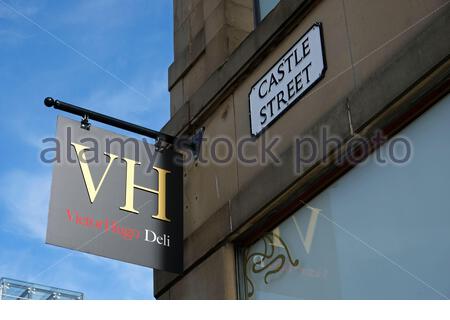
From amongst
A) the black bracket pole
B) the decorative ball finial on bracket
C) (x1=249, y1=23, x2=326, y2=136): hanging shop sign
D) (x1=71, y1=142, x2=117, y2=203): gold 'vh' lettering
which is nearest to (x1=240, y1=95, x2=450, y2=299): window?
(x1=249, y1=23, x2=326, y2=136): hanging shop sign

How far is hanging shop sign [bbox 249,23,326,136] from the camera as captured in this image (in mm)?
7031

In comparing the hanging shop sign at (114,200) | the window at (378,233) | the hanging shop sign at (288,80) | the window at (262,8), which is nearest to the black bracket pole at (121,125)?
the hanging shop sign at (114,200)

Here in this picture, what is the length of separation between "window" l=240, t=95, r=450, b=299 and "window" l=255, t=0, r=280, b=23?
281cm

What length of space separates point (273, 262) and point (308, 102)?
1.47 meters

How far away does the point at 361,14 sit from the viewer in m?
6.56

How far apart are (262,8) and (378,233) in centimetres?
388

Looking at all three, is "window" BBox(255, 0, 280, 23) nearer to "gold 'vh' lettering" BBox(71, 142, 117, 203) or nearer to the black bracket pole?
the black bracket pole

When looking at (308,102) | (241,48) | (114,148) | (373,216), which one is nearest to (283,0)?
(241,48)

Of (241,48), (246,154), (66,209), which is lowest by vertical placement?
(66,209)

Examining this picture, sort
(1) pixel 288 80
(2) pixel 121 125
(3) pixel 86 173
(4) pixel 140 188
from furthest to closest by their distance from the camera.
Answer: (2) pixel 121 125, (4) pixel 140 188, (1) pixel 288 80, (3) pixel 86 173

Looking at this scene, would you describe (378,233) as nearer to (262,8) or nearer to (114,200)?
(114,200)

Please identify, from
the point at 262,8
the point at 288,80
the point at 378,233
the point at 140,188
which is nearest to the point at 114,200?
the point at 140,188

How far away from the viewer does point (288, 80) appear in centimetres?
738
